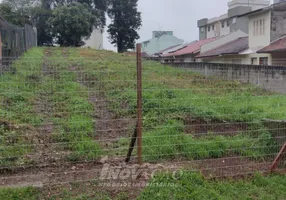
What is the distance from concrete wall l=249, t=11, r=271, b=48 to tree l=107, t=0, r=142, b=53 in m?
Result: 18.4

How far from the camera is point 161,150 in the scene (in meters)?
4.60

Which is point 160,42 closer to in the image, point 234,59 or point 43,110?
point 234,59

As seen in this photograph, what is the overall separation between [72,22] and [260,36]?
17.0 meters

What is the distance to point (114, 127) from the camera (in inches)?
229

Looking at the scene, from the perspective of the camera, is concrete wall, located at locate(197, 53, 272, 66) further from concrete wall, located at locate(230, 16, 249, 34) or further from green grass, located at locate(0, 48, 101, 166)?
green grass, located at locate(0, 48, 101, 166)

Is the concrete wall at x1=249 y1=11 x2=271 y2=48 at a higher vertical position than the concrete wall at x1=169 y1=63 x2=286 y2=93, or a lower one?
higher

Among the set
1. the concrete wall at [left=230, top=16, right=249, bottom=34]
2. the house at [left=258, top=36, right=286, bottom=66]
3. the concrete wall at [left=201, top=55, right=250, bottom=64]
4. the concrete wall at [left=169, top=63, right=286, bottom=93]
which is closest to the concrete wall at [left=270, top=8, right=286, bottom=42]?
the house at [left=258, top=36, right=286, bottom=66]

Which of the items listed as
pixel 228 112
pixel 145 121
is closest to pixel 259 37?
pixel 228 112

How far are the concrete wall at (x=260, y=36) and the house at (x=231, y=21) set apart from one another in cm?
588

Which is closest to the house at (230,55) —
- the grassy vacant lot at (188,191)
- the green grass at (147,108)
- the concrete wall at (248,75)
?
the concrete wall at (248,75)

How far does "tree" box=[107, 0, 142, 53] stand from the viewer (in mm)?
37000

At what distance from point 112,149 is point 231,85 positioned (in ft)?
6.62

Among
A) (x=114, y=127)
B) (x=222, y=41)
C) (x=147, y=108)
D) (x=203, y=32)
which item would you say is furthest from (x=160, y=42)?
(x=114, y=127)

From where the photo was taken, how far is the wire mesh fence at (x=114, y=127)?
416 centimetres
